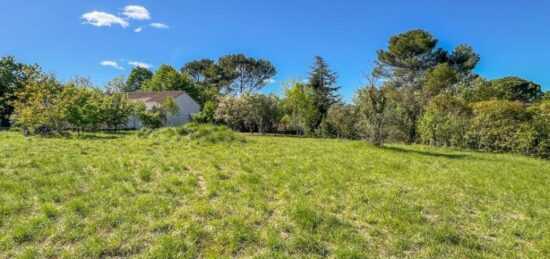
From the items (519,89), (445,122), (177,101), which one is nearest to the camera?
(445,122)

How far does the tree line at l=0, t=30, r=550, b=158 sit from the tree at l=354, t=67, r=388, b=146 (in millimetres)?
42

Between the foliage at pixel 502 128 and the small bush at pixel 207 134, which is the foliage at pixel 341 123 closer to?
the foliage at pixel 502 128

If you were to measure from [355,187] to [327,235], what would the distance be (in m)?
2.43

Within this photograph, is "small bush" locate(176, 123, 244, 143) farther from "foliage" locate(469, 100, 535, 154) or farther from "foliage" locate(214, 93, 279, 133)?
"foliage" locate(214, 93, 279, 133)

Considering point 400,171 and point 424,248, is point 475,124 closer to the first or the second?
point 400,171

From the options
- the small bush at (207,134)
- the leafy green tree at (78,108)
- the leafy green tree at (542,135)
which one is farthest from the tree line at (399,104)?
the small bush at (207,134)

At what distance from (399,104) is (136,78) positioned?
4643cm

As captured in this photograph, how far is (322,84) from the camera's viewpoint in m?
33.9

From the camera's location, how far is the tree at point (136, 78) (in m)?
54.0

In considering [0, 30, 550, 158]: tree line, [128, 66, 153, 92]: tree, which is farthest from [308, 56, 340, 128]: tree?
[128, 66, 153, 92]: tree

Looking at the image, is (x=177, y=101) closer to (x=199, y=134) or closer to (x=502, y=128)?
(x=199, y=134)

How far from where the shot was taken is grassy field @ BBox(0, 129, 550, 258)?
3797mm

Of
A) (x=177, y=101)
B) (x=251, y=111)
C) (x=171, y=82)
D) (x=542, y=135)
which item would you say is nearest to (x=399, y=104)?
(x=542, y=135)

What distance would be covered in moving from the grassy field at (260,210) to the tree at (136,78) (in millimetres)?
49660
